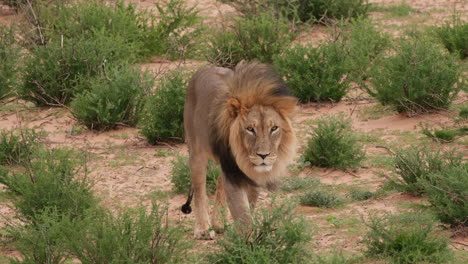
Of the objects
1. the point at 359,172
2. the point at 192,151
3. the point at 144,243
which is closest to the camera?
the point at 144,243

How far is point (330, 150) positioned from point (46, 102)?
12.5 ft

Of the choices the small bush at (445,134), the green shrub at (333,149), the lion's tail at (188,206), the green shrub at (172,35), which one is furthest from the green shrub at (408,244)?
the green shrub at (172,35)

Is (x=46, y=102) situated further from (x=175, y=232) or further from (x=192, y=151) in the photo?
(x=175, y=232)

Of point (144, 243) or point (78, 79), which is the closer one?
point (144, 243)

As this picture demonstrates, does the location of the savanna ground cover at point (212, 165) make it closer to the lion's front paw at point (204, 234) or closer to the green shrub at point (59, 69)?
the green shrub at point (59, 69)

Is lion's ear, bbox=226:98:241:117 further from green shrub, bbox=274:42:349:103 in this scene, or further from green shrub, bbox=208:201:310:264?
green shrub, bbox=274:42:349:103

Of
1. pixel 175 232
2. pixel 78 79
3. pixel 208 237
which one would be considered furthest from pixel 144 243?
pixel 78 79

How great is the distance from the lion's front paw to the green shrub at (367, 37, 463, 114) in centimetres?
379

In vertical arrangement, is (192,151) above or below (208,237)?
above

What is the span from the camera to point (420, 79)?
1091 centimetres

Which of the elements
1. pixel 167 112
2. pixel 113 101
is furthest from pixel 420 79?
pixel 113 101

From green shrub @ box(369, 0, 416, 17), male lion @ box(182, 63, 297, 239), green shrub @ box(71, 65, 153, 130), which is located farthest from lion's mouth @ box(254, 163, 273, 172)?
green shrub @ box(369, 0, 416, 17)

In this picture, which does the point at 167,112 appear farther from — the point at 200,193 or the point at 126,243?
the point at 126,243

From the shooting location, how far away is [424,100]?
11078 mm
